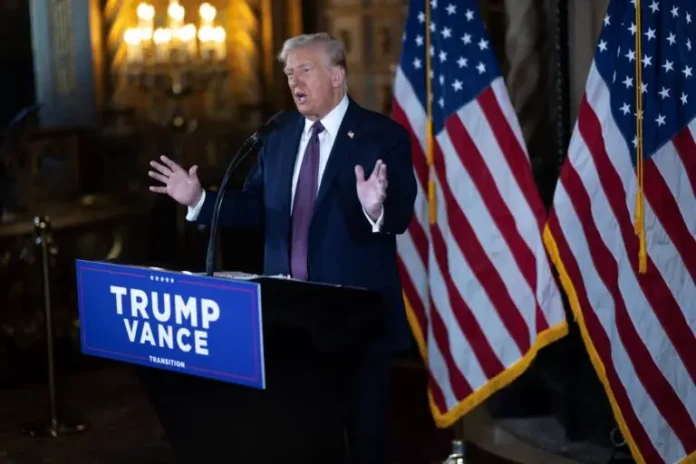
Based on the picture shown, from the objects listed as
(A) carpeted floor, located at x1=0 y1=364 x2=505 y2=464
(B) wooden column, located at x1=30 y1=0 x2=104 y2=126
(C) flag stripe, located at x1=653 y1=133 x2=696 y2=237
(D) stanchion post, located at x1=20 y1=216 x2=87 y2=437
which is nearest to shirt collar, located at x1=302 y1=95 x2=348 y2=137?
(C) flag stripe, located at x1=653 y1=133 x2=696 y2=237

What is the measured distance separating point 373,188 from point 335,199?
9.5 inches

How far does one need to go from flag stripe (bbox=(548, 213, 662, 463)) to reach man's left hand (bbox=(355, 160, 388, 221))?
1.00m

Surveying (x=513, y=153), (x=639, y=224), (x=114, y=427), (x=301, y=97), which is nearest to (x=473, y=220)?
(x=513, y=153)

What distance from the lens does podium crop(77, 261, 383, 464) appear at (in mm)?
3121

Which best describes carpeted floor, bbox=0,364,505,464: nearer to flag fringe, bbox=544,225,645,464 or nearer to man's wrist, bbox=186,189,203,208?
flag fringe, bbox=544,225,645,464

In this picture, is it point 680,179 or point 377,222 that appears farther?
point 680,179

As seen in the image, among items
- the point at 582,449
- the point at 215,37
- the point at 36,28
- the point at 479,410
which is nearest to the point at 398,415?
the point at 479,410

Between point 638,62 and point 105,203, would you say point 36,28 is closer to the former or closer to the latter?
point 105,203

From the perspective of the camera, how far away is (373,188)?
335 cm

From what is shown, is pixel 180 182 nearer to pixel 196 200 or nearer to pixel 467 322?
pixel 196 200

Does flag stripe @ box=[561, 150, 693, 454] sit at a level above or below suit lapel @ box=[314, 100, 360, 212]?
below

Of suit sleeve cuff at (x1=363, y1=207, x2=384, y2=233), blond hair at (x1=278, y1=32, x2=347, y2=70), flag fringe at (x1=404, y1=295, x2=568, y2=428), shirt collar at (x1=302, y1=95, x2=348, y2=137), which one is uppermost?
blond hair at (x1=278, y1=32, x2=347, y2=70)

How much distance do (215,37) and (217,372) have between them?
4663 millimetres

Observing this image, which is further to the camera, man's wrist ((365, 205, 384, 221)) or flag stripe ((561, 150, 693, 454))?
flag stripe ((561, 150, 693, 454))
